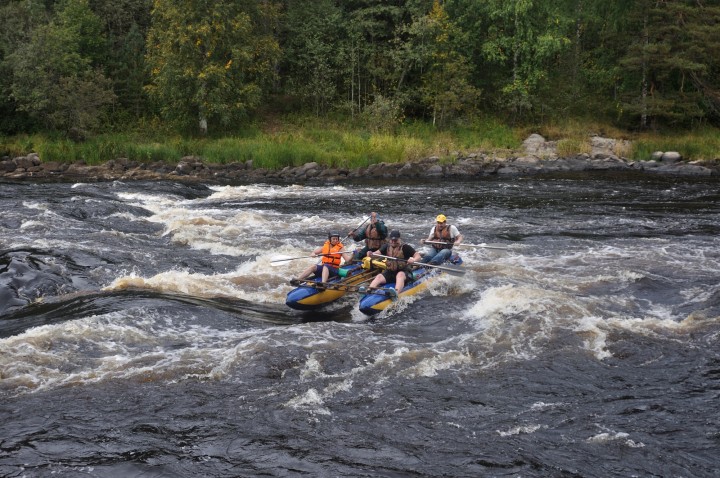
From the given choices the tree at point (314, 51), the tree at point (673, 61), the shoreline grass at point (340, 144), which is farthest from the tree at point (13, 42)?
the tree at point (673, 61)

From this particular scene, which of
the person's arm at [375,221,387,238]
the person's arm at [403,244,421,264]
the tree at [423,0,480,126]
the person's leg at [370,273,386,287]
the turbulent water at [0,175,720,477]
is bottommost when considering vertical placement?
the turbulent water at [0,175,720,477]

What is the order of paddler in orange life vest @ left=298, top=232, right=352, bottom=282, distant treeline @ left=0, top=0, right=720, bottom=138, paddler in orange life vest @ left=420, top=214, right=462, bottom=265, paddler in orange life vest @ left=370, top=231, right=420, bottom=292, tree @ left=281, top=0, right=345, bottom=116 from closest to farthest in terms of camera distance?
paddler in orange life vest @ left=370, top=231, right=420, bottom=292 < paddler in orange life vest @ left=298, top=232, right=352, bottom=282 < paddler in orange life vest @ left=420, top=214, right=462, bottom=265 < distant treeline @ left=0, top=0, right=720, bottom=138 < tree @ left=281, top=0, right=345, bottom=116

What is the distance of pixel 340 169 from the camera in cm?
3036

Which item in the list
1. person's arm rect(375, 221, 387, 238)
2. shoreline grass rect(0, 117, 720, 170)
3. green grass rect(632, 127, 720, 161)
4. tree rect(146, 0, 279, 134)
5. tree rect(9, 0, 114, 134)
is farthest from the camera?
tree rect(146, 0, 279, 134)

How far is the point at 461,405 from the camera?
8430 millimetres

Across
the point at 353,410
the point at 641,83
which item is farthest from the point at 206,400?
the point at 641,83

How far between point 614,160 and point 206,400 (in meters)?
27.3

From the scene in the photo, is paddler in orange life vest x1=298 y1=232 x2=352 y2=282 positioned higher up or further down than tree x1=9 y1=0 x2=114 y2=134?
further down

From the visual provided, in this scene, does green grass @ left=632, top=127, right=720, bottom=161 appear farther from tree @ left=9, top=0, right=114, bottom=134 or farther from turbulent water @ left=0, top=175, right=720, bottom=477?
tree @ left=9, top=0, right=114, bottom=134

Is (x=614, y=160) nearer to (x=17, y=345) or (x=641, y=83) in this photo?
(x=641, y=83)

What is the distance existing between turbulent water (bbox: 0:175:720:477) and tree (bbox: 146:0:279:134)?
1779cm

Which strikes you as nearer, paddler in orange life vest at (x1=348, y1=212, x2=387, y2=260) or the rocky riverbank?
paddler in orange life vest at (x1=348, y1=212, x2=387, y2=260)

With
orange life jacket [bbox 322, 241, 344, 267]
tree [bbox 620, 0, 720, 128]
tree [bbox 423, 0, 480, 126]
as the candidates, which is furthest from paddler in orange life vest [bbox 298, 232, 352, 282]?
tree [bbox 620, 0, 720, 128]

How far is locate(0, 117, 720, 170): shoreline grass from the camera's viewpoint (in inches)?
1238
